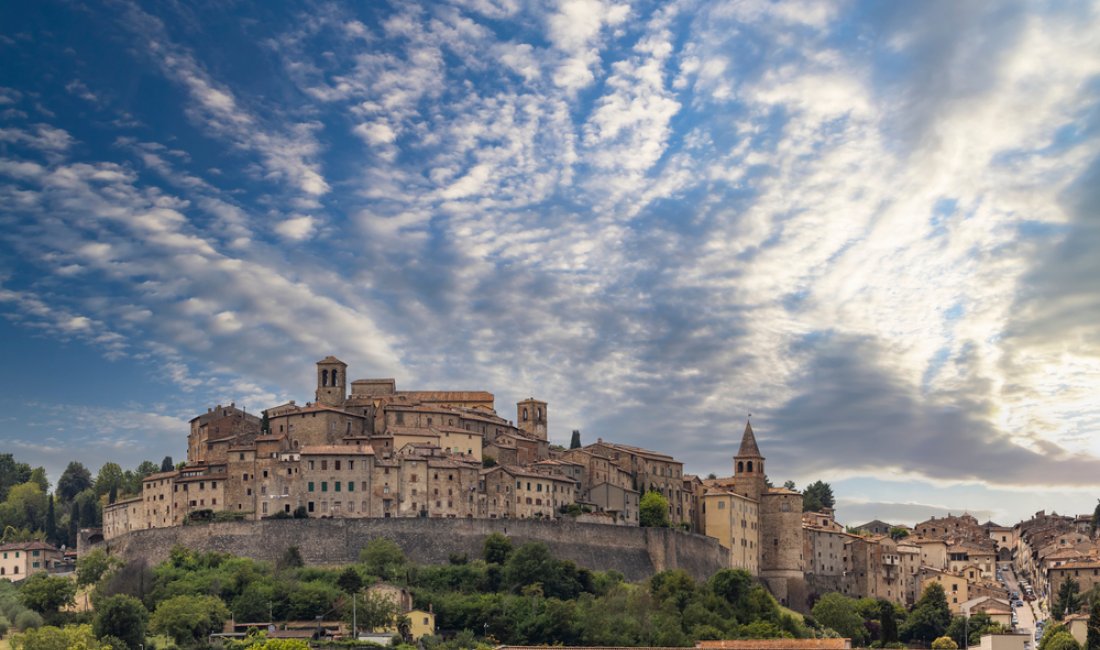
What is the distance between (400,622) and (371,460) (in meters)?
13.8

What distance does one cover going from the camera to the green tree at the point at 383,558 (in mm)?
76500

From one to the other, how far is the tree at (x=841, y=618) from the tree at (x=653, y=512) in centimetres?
1037

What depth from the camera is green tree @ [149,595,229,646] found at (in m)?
68.0

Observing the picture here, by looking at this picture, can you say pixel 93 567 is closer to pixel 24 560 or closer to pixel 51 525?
pixel 24 560

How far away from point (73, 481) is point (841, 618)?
2446 inches

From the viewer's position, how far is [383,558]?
3051 inches

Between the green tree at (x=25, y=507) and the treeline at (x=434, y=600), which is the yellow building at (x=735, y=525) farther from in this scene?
the green tree at (x=25, y=507)

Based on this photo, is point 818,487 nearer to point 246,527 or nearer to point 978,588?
point 978,588

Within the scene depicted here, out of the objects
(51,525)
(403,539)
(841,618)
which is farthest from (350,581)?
(51,525)

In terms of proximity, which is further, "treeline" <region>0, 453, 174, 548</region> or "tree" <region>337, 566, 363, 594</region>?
"treeline" <region>0, 453, 174, 548</region>

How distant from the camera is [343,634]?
228ft

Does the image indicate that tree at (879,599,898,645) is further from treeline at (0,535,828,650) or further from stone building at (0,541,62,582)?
stone building at (0,541,62,582)

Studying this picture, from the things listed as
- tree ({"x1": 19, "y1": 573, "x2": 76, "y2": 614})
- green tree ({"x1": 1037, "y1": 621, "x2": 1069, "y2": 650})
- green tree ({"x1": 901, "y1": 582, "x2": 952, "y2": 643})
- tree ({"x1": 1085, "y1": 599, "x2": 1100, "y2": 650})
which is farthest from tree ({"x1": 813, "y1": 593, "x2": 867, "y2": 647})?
tree ({"x1": 19, "y1": 573, "x2": 76, "y2": 614})

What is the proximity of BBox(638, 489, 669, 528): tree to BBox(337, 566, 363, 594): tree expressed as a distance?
22.5m
